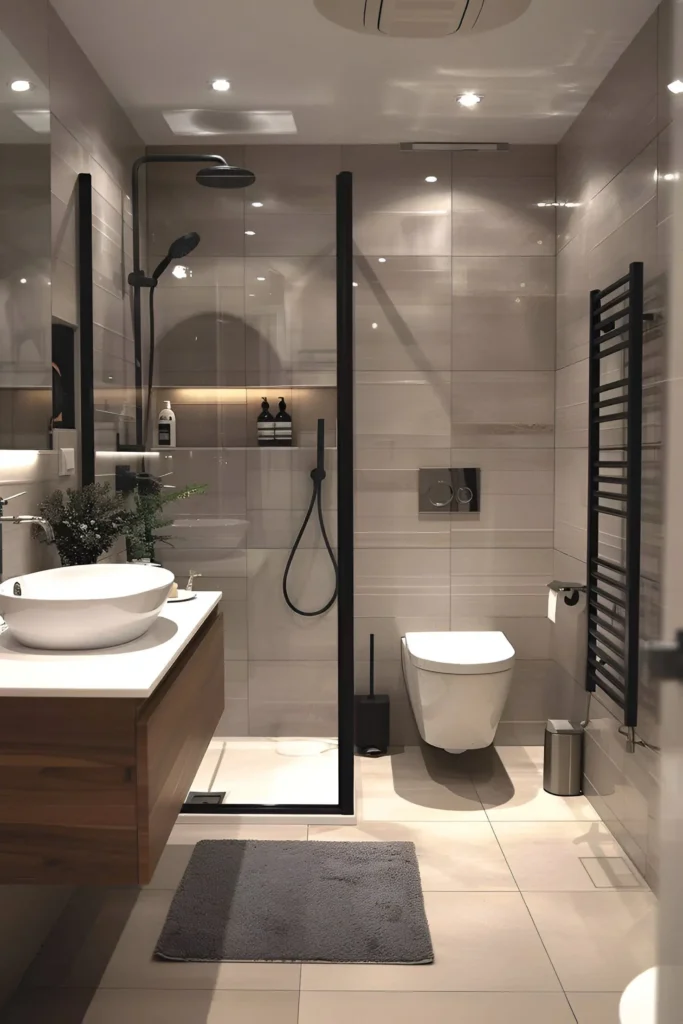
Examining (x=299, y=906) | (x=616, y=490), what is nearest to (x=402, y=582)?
(x=616, y=490)

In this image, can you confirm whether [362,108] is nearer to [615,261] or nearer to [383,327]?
[383,327]

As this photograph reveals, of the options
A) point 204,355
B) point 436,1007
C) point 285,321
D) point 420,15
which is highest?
point 420,15

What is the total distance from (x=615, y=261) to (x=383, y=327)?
1.07 meters

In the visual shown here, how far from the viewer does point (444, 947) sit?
7.20ft

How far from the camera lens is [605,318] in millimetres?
2840

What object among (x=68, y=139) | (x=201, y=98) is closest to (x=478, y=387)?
(x=201, y=98)

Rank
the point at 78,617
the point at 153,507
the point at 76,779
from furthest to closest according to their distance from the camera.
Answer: the point at 153,507, the point at 78,617, the point at 76,779

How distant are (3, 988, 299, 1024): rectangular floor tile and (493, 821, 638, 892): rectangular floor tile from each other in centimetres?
89

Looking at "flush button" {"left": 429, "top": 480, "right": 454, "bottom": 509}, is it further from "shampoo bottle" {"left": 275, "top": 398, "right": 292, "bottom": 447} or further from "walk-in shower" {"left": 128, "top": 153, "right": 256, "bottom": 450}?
"walk-in shower" {"left": 128, "top": 153, "right": 256, "bottom": 450}

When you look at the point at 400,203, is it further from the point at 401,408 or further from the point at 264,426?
the point at 264,426

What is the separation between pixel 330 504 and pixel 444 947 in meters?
1.38

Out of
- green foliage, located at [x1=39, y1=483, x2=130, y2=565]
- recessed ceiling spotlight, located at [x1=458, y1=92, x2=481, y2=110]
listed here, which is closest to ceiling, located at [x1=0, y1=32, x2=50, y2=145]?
green foliage, located at [x1=39, y1=483, x2=130, y2=565]

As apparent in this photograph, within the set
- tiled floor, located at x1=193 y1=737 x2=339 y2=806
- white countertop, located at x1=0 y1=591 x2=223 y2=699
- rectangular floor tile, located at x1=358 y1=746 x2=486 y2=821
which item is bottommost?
rectangular floor tile, located at x1=358 y1=746 x2=486 y2=821

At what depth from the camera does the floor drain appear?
292 centimetres
